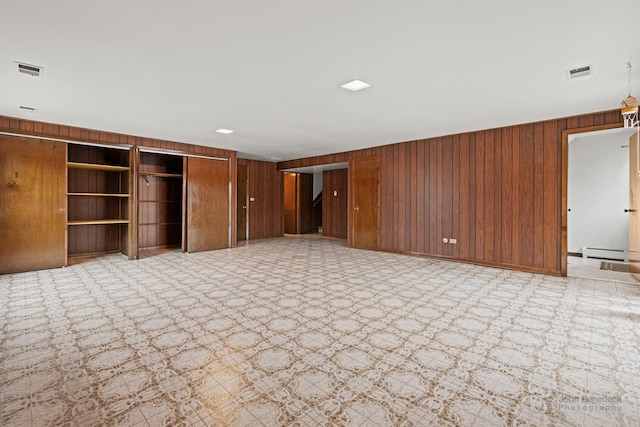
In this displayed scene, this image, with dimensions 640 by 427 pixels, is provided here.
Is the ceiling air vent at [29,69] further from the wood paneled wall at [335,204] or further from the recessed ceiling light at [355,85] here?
the wood paneled wall at [335,204]

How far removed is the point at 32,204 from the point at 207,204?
310cm

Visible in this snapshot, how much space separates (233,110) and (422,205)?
4323 mm

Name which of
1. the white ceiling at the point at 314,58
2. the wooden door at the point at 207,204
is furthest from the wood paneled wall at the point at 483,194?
the wooden door at the point at 207,204

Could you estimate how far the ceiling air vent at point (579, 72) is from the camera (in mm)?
3115

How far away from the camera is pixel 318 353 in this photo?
2.37m

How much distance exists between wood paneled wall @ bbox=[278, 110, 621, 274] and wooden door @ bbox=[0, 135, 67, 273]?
645 cm

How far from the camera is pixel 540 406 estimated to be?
177cm

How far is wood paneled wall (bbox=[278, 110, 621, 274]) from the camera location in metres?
5.04

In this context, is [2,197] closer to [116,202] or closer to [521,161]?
[116,202]

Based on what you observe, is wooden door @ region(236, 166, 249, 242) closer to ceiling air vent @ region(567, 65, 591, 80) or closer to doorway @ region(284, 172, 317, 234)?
doorway @ region(284, 172, 317, 234)

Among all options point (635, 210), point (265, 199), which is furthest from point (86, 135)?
point (635, 210)

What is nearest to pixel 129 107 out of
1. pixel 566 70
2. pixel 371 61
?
pixel 371 61

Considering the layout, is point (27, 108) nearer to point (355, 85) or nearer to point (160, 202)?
point (160, 202)

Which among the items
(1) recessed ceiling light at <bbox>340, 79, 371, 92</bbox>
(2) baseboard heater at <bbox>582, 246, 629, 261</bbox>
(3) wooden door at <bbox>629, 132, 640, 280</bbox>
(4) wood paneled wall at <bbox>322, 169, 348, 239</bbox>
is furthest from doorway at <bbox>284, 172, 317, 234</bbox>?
(3) wooden door at <bbox>629, 132, 640, 280</bbox>
